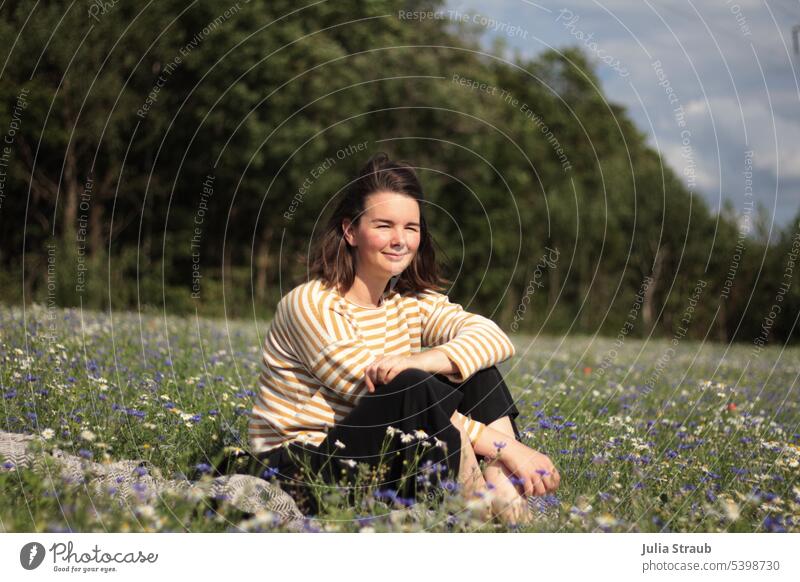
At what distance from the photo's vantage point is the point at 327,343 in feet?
13.0

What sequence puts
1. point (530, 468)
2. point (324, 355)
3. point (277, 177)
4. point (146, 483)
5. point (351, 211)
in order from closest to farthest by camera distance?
Answer: point (146, 483), point (530, 468), point (324, 355), point (351, 211), point (277, 177)

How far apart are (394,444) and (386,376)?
0.32 m

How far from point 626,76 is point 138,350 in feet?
14.6

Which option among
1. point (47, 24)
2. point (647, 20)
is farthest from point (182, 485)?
point (47, 24)

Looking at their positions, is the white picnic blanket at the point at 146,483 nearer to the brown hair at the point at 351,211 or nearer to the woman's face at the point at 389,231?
the brown hair at the point at 351,211

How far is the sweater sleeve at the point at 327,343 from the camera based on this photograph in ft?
12.9

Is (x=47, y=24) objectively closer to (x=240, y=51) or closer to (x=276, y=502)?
(x=240, y=51)

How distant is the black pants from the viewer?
12.2ft

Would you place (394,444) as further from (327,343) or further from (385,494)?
(327,343)

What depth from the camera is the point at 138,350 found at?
23.5ft

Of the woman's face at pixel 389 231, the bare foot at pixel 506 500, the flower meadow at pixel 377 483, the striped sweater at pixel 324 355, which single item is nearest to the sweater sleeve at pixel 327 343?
the striped sweater at pixel 324 355

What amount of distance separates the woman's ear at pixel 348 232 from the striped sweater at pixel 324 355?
0.27 m
